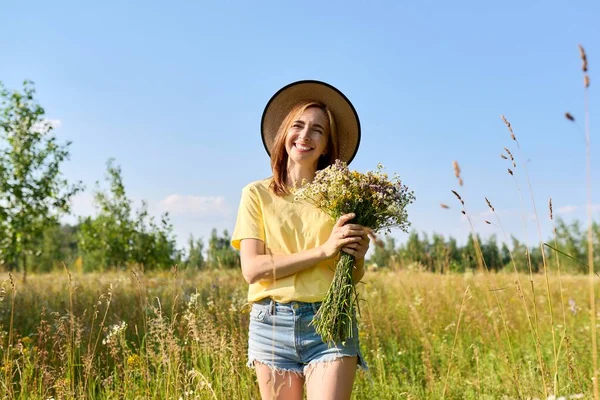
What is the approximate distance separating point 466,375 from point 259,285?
11.2 feet

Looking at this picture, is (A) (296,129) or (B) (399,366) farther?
(B) (399,366)

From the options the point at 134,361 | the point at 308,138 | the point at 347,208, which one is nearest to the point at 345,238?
the point at 347,208

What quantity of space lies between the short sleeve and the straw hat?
47 cm

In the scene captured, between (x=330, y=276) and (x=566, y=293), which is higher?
(x=330, y=276)

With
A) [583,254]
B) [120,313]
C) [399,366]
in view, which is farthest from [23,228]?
[583,254]

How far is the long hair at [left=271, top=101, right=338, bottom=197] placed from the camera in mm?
2879

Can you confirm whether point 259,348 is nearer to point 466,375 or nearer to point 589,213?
point 589,213

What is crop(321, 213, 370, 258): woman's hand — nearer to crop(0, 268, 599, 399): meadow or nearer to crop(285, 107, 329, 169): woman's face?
crop(285, 107, 329, 169): woman's face

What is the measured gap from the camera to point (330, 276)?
256 cm

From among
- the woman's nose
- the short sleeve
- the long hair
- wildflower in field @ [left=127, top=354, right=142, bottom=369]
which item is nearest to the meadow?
wildflower in field @ [left=127, top=354, right=142, bottom=369]

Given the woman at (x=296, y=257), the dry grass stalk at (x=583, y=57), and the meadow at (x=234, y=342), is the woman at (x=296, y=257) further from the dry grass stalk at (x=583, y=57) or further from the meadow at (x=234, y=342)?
the dry grass stalk at (x=583, y=57)

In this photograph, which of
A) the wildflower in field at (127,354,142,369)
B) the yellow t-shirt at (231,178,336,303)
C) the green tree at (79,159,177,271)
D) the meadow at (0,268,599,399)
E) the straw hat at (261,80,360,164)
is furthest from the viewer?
the green tree at (79,159,177,271)

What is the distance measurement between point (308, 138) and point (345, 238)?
2.00ft

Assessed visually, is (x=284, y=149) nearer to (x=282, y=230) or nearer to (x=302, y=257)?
(x=282, y=230)
